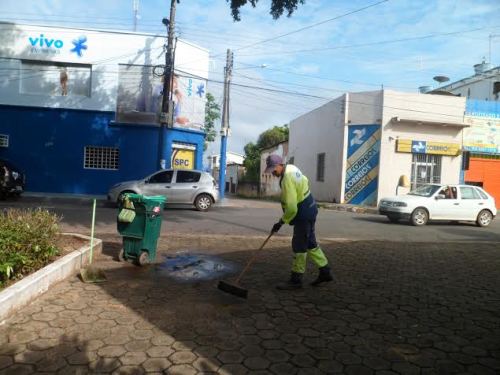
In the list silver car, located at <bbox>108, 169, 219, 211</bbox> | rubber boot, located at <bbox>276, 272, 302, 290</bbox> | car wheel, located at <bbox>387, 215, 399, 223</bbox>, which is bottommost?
rubber boot, located at <bbox>276, 272, 302, 290</bbox>

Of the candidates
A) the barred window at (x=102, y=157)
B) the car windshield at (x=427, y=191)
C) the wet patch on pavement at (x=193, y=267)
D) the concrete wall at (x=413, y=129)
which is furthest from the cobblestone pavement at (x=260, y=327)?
the concrete wall at (x=413, y=129)

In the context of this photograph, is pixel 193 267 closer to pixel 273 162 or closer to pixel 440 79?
pixel 273 162

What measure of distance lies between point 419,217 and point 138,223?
35.1 feet

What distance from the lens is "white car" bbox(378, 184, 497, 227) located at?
14.5 meters

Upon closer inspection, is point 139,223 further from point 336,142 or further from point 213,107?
point 213,107

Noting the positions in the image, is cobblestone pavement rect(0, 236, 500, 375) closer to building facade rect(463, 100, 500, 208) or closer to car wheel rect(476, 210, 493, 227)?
car wheel rect(476, 210, 493, 227)

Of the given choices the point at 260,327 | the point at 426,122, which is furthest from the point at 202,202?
the point at 426,122

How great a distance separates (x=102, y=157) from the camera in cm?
2084

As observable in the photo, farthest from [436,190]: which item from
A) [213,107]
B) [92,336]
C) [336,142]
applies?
[213,107]

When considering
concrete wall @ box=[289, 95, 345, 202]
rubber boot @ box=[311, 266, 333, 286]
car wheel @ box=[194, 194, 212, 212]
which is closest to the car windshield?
car wheel @ box=[194, 194, 212, 212]

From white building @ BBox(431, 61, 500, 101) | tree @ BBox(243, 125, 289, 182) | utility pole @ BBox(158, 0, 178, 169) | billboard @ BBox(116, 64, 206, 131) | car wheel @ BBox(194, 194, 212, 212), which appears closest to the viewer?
car wheel @ BBox(194, 194, 212, 212)

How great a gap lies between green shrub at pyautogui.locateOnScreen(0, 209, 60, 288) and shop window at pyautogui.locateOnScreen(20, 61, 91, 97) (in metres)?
16.1

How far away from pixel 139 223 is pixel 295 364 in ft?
12.4

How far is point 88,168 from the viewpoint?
2069 centimetres
